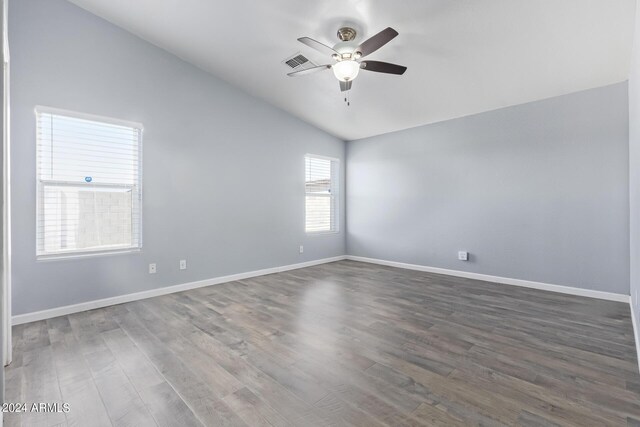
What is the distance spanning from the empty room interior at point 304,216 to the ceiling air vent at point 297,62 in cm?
13

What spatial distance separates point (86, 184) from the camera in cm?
334

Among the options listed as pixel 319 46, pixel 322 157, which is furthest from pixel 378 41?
pixel 322 157

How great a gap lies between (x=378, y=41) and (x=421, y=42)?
2.66 ft

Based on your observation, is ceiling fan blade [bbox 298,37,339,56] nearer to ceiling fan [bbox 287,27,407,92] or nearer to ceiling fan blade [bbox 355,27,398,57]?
ceiling fan [bbox 287,27,407,92]

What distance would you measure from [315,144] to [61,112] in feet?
12.5

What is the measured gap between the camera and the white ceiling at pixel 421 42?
8.86ft

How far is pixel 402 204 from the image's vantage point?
18.2ft

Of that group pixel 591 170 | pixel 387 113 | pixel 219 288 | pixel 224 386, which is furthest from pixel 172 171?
pixel 591 170

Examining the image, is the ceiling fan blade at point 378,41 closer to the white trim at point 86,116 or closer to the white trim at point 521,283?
the white trim at point 86,116

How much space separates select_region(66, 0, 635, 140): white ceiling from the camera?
2.70m

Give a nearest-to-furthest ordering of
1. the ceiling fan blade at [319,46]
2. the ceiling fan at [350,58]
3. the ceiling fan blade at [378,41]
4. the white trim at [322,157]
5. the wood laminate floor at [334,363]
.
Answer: the wood laminate floor at [334,363], the ceiling fan blade at [378,41], the ceiling fan blade at [319,46], the ceiling fan at [350,58], the white trim at [322,157]

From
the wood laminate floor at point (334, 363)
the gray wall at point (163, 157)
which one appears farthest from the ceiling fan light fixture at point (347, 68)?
the wood laminate floor at point (334, 363)

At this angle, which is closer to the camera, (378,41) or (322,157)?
(378,41)

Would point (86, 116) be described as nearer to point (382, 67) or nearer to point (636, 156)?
point (382, 67)
